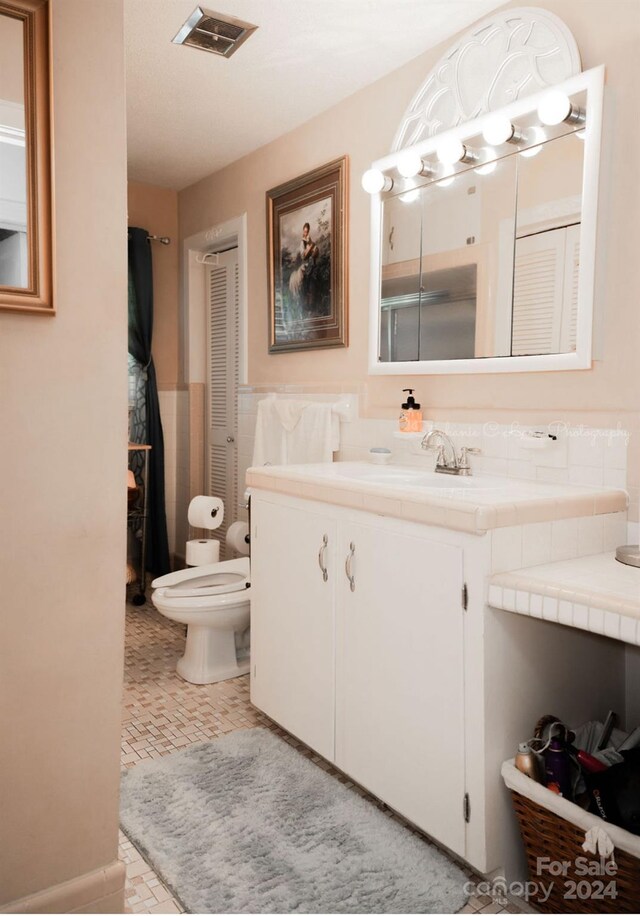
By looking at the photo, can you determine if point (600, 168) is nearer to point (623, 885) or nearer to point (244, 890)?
point (623, 885)

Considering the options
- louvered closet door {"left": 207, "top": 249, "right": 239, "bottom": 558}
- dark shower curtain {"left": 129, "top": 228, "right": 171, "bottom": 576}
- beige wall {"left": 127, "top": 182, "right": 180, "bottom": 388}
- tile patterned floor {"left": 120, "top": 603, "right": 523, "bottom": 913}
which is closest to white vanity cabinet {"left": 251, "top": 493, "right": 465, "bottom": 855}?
tile patterned floor {"left": 120, "top": 603, "right": 523, "bottom": 913}

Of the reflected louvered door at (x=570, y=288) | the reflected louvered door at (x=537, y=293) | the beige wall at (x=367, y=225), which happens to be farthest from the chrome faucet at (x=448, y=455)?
the reflected louvered door at (x=570, y=288)

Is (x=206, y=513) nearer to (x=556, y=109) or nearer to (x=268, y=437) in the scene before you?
(x=268, y=437)

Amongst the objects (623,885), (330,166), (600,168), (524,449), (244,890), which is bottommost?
(244,890)

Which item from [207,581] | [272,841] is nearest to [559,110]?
[272,841]

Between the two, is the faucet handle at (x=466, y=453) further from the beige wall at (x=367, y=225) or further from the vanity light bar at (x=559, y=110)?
the vanity light bar at (x=559, y=110)

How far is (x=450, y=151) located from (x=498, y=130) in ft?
0.69

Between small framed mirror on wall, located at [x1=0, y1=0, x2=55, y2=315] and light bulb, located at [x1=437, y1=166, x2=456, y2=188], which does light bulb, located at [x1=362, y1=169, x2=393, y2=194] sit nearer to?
light bulb, located at [x1=437, y1=166, x2=456, y2=188]

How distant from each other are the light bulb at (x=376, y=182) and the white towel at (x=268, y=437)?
42.0 inches

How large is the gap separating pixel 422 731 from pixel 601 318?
1221 mm

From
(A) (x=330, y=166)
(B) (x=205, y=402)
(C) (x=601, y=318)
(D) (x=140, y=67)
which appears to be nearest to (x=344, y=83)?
(A) (x=330, y=166)

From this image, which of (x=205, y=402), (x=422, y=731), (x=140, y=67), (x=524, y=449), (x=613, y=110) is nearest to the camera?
(x=422, y=731)

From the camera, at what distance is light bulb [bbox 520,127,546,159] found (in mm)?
2012

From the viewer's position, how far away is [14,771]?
1.35 m
